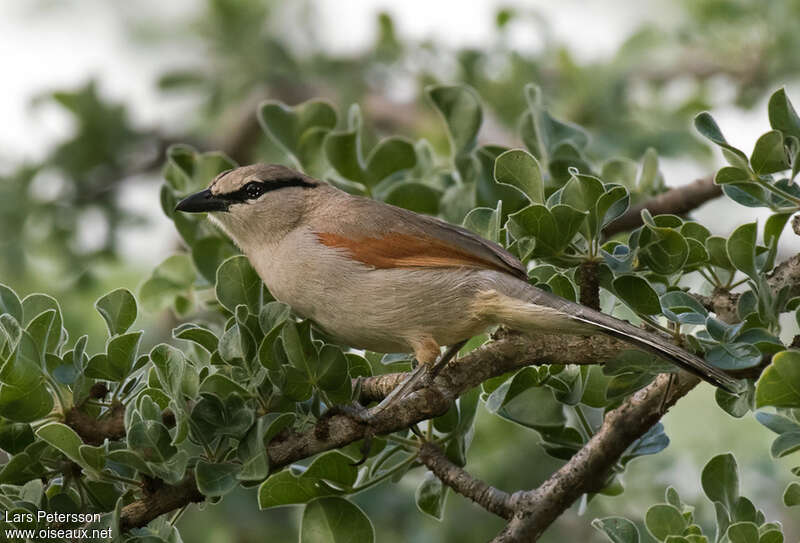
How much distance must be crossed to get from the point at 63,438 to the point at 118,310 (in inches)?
18.8

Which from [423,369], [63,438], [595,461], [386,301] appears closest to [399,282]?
[386,301]

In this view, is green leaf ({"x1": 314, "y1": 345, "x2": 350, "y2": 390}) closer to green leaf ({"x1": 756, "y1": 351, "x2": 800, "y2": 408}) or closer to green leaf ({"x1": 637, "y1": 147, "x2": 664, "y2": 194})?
green leaf ({"x1": 756, "y1": 351, "x2": 800, "y2": 408})

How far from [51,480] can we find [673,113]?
539 cm

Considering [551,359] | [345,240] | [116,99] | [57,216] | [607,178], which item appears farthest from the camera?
[116,99]

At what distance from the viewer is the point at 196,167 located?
13.5 ft

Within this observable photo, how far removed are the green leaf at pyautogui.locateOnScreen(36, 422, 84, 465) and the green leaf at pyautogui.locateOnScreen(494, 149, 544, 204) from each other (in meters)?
1.42

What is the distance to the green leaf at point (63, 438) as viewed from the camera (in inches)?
95.6

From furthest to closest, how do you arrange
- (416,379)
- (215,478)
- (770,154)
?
(416,379), (770,154), (215,478)

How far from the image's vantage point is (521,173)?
9.62 ft

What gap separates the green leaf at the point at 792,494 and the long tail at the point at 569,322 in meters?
0.28

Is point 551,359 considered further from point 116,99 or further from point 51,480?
point 116,99

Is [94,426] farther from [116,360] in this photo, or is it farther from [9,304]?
[9,304]

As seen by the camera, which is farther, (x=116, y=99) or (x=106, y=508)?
(x=116, y=99)

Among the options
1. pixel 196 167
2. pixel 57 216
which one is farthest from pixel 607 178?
pixel 57 216
